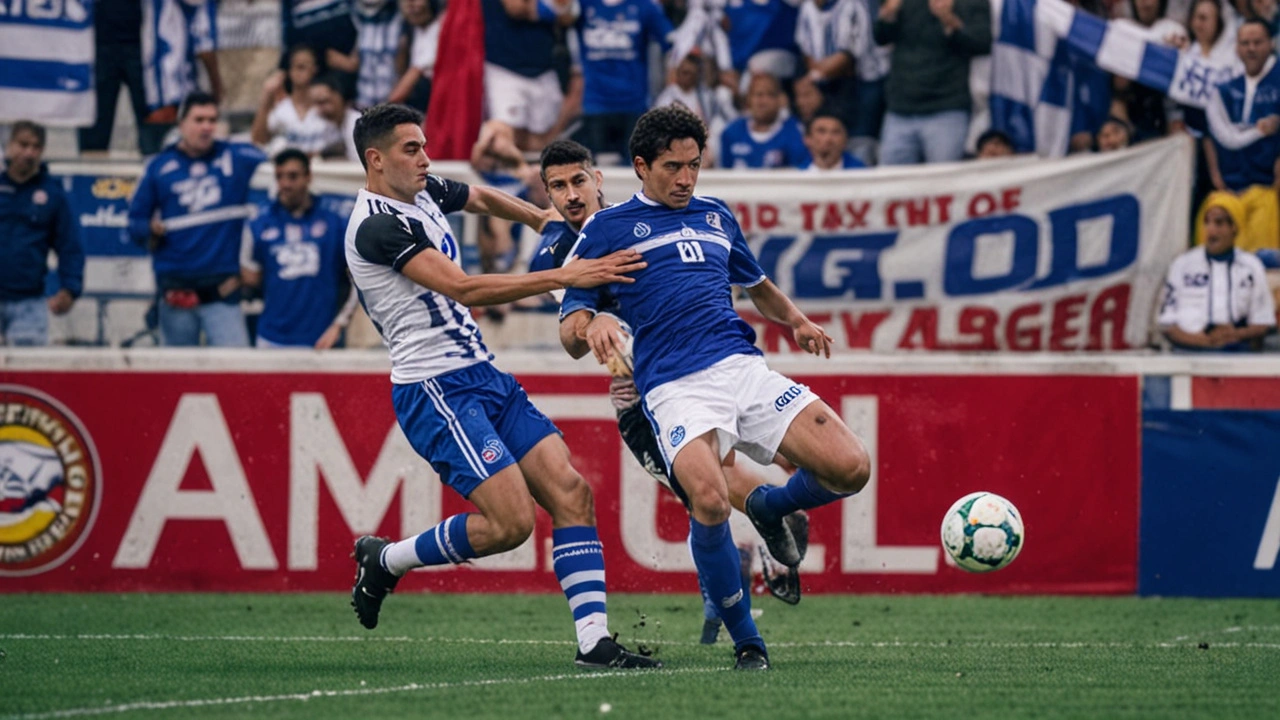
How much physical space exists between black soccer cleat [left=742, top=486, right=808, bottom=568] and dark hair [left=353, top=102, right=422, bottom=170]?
2.15 metres

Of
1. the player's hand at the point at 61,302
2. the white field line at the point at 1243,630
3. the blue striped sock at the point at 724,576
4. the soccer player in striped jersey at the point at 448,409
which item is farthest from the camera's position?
the player's hand at the point at 61,302

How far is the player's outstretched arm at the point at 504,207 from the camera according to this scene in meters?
7.99

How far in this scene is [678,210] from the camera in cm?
724

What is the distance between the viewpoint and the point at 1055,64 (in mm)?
12875

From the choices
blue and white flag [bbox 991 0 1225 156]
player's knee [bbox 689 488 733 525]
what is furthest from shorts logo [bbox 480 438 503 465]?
blue and white flag [bbox 991 0 1225 156]

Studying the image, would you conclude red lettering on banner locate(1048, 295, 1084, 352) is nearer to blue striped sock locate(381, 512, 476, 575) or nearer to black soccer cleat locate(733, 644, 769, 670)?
black soccer cleat locate(733, 644, 769, 670)

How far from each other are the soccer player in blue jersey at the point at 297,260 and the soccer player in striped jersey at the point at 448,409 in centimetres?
→ 455

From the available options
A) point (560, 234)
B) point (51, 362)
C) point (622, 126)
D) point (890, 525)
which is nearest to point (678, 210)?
point (560, 234)

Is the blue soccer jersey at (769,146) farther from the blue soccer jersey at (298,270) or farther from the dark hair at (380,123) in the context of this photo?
the dark hair at (380,123)

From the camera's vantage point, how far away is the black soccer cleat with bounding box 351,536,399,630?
7.50 meters

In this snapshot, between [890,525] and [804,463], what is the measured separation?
3629mm

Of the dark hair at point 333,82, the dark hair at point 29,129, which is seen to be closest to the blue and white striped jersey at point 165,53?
the dark hair at point 333,82

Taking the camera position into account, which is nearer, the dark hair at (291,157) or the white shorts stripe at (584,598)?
the white shorts stripe at (584,598)

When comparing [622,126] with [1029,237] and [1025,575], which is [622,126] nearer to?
[1029,237]
